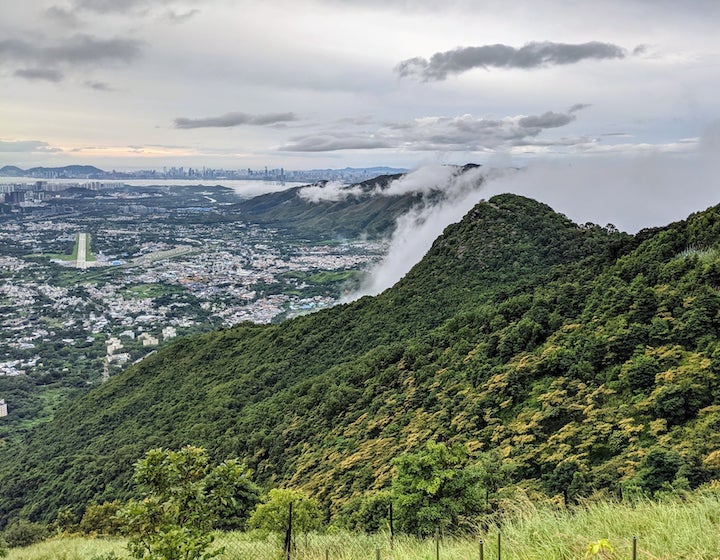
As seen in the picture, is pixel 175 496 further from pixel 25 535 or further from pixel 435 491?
pixel 25 535

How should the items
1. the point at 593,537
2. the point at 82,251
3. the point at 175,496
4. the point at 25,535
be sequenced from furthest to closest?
1. the point at 82,251
2. the point at 25,535
3. the point at 175,496
4. the point at 593,537

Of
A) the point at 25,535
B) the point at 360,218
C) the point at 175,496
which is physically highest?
the point at 360,218

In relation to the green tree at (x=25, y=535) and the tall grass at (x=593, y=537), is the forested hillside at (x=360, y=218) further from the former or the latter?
the tall grass at (x=593, y=537)

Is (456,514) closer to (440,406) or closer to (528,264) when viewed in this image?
(440,406)


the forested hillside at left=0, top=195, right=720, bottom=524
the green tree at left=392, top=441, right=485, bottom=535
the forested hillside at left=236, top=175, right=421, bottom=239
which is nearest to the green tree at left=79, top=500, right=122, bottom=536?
the forested hillside at left=0, top=195, right=720, bottom=524

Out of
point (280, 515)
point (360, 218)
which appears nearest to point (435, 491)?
point (280, 515)

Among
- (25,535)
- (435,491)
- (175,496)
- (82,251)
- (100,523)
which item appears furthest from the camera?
(82,251)

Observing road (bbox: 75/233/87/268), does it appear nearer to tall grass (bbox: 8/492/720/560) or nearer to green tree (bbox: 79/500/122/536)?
green tree (bbox: 79/500/122/536)
